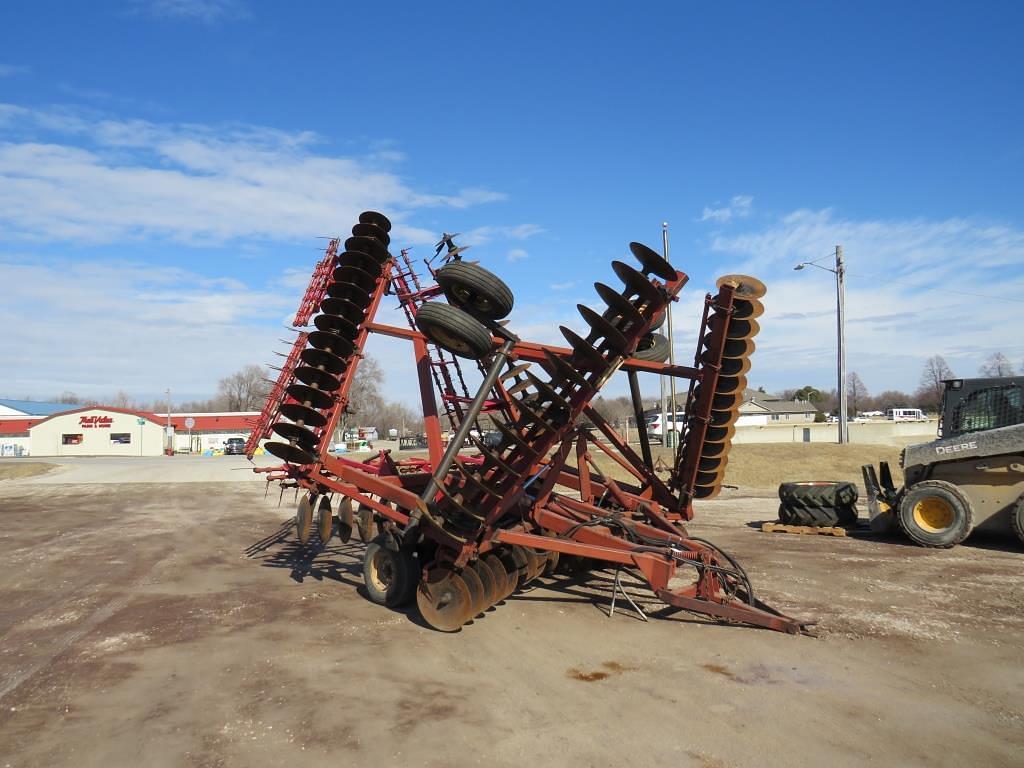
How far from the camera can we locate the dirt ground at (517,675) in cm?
473

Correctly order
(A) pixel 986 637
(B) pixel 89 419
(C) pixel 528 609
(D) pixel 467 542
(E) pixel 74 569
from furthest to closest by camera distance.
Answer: (B) pixel 89 419
(E) pixel 74 569
(C) pixel 528 609
(D) pixel 467 542
(A) pixel 986 637

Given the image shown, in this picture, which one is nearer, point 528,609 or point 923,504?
point 528,609

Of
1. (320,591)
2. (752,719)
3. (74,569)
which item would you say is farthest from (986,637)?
(74,569)

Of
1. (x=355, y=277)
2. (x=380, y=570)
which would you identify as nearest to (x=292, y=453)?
(x=380, y=570)

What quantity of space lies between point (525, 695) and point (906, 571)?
23.4 ft

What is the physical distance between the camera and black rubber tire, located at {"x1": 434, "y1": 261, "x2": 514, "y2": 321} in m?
8.21

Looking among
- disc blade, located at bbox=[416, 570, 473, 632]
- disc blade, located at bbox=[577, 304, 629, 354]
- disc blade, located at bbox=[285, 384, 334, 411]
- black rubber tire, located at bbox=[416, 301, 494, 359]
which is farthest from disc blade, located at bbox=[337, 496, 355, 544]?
disc blade, located at bbox=[577, 304, 629, 354]

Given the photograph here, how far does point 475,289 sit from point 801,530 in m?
9.41

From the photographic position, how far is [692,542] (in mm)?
7809

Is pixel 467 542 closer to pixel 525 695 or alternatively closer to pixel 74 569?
pixel 525 695

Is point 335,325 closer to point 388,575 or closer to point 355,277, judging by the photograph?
point 355,277

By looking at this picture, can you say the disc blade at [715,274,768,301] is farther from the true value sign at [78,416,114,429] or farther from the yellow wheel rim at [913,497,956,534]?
the true value sign at [78,416,114,429]

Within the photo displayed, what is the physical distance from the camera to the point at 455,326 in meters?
7.68

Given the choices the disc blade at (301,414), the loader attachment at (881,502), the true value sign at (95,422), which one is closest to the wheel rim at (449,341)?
the disc blade at (301,414)
